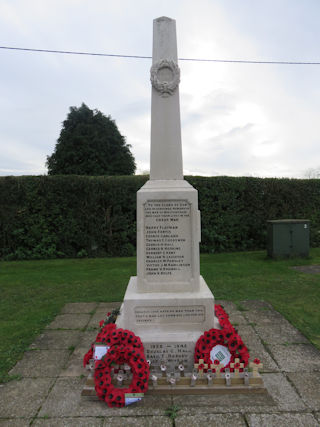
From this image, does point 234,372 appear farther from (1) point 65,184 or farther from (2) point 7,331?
(1) point 65,184

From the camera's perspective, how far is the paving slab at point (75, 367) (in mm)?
3309

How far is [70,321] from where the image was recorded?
194 inches

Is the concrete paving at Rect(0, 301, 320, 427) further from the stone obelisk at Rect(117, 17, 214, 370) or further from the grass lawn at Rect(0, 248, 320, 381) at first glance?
the stone obelisk at Rect(117, 17, 214, 370)

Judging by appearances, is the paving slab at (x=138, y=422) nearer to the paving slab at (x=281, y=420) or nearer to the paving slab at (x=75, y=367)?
the paving slab at (x=281, y=420)

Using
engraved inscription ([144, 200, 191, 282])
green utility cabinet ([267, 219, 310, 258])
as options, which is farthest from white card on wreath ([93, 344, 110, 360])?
green utility cabinet ([267, 219, 310, 258])

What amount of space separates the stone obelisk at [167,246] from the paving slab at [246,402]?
0.53 metres

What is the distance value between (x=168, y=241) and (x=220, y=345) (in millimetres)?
1278

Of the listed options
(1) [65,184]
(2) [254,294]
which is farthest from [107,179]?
(2) [254,294]

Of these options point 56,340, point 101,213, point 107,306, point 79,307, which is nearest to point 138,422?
point 56,340

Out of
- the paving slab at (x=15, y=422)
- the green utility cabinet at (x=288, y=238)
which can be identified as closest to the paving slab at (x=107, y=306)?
the paving slab at (x=15, y=422)

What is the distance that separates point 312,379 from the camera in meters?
3.15

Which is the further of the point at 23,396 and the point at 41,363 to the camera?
the point at 41,363

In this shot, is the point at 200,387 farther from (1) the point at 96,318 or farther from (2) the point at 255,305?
(2) the point at 255,305

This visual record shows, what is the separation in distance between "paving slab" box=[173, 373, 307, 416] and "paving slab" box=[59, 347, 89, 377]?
1144 mm
